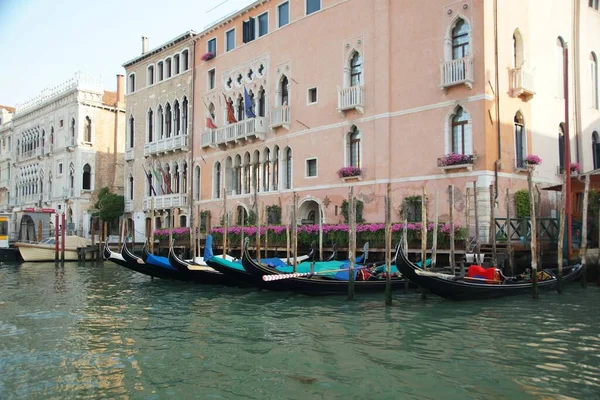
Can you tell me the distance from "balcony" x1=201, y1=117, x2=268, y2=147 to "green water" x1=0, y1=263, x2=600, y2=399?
8884mm

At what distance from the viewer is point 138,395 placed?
4.95 meters

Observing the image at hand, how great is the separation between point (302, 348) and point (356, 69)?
11049 mm

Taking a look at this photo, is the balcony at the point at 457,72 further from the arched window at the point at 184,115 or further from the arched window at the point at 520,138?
the arched window at the point at 184,115

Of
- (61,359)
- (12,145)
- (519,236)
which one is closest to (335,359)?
(61,359)

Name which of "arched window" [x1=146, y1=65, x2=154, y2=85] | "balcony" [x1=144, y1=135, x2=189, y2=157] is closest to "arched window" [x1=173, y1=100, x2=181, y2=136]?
"balcony" [x1=144, y1=135, x2=189, y2=157]

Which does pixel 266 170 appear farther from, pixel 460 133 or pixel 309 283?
pixel 309 283

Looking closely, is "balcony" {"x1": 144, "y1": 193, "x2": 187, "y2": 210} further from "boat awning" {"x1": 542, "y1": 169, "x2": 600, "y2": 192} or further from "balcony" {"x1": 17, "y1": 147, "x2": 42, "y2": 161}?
"boat awning" {"x1": 542, "y1": 169, "x2": 600, "y2": 192}

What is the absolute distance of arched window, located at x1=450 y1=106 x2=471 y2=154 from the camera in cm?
1362

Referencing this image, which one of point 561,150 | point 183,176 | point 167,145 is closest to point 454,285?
point 561,150

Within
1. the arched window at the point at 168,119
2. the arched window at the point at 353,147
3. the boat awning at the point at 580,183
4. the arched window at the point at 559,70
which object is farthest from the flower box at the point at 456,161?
the arched window at the point at 168,119

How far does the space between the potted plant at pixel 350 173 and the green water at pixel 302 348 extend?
17.0ft

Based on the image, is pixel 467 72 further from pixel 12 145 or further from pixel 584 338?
pixel 12 145

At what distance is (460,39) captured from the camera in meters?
13.9

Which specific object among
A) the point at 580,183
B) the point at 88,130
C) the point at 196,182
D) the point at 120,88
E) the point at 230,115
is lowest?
the point at 580,183
